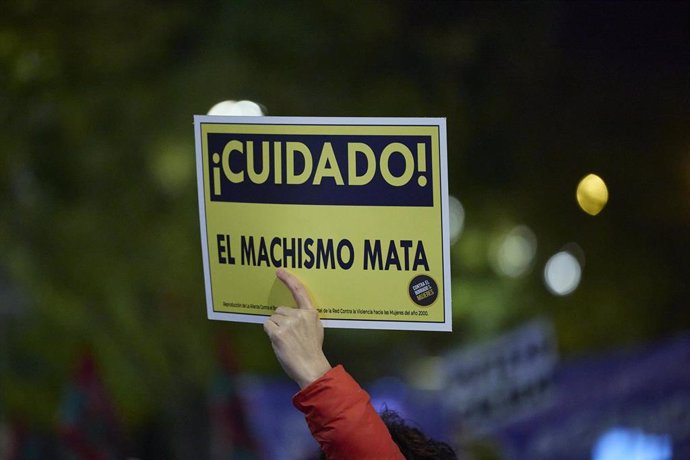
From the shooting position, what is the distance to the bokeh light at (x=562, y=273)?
8.24 ft

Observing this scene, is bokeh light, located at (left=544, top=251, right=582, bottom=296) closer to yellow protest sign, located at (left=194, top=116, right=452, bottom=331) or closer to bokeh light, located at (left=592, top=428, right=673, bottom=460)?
bokeh light, located at (left=592, top=428, right=673, bottom=460)

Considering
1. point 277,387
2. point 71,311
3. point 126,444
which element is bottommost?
point 126,444

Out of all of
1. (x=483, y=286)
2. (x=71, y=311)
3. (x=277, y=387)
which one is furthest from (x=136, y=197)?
(x=483, y=286)

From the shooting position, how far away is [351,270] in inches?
44.4

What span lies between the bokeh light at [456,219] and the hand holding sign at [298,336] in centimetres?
145

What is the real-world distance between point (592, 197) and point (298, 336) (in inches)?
60.4

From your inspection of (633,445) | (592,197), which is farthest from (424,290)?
(633,445)

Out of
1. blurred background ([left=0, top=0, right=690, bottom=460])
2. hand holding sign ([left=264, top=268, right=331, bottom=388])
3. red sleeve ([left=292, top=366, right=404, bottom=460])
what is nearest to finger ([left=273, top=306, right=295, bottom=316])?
hand holding sign ([left=264, top=268, right=331, bottom=388])

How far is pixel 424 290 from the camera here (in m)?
1.11

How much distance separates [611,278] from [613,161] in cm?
31

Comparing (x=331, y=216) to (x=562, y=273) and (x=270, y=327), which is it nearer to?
(x=270, y=327)

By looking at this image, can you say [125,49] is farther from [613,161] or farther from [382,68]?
Answer: [613,161]

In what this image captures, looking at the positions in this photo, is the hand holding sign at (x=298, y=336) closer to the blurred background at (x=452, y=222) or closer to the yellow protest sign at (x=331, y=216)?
the yellow protest sign at (x=331, y=216)

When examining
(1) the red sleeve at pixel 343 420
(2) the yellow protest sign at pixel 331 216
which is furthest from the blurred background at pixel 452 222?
(1) the red sleeve at pixel 343 420
